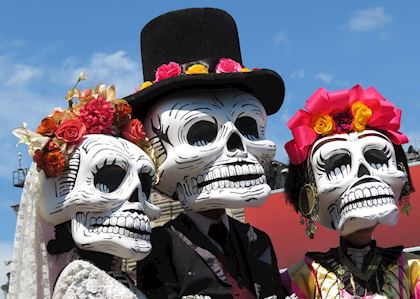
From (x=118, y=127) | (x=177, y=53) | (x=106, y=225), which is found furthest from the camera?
(x=177, y=53)

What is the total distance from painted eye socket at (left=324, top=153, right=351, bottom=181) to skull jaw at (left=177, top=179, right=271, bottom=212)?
1.44 feet

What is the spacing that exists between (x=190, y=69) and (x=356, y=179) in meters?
0.93

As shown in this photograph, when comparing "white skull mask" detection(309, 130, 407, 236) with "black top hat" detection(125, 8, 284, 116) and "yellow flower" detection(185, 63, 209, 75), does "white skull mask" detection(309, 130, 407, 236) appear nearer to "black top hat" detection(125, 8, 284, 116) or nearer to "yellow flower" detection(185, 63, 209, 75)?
"black top hat" detection(125, 8, 284, 116)

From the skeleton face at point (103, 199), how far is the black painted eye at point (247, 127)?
510 millimetres

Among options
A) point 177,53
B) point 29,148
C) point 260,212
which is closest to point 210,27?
point 177,53

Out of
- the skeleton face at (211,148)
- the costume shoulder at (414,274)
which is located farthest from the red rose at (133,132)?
the costume shoulder at (414,274)

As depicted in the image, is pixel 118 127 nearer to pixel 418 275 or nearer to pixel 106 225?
pixel 106 225

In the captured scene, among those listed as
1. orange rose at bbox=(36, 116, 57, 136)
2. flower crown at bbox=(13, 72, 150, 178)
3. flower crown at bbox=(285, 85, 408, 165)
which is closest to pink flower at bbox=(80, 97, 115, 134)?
flower crown at bbox=(13, 72, 150, 178)

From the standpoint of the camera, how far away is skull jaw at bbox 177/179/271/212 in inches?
153

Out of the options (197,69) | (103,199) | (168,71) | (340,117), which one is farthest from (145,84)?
(340,117)

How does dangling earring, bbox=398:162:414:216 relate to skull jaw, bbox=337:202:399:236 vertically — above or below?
above

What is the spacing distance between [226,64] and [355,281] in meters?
1.20

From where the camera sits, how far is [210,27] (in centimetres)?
422

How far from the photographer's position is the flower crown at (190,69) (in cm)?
407
